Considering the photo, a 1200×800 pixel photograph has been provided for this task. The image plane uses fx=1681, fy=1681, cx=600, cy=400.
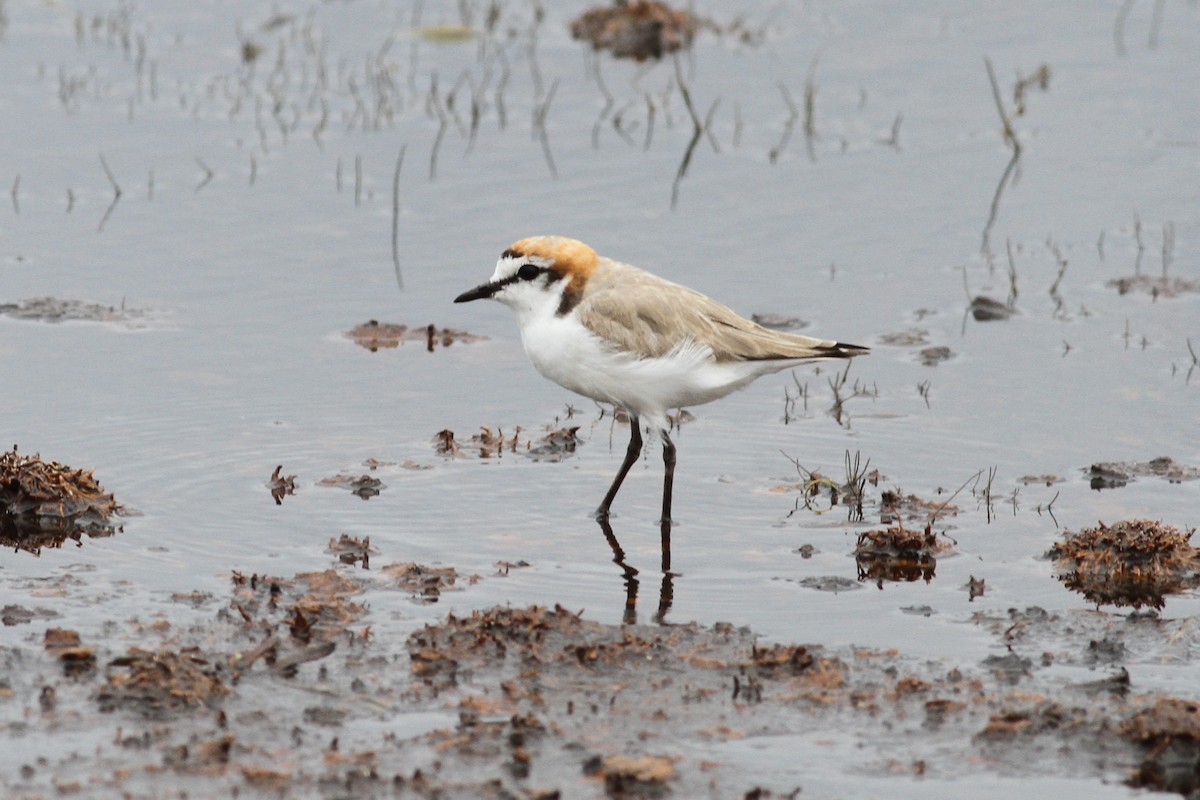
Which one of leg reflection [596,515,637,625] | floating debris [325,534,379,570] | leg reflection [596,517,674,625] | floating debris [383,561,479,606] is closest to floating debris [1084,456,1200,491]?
leg reflection [596,517,674,625]

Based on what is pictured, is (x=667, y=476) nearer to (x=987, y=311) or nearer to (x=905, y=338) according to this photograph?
(x=905, y=338)

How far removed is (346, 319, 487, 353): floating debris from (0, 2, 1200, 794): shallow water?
0.41 ft

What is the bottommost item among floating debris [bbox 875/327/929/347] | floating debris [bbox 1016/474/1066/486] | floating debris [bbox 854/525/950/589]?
floating debris [bbox 854/525/950/589]

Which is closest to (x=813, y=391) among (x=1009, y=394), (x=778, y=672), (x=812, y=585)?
(x=1009, y=394)

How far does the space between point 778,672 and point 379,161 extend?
1027 cm

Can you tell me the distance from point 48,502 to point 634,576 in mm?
3178

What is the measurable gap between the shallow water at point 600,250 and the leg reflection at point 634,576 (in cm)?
6

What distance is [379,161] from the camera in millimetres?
16344

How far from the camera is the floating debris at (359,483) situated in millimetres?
9664

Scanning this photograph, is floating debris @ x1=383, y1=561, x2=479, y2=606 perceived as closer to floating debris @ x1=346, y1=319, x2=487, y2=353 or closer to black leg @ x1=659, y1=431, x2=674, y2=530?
black leg @ x1=659, y1=431, x2=674, y2=530

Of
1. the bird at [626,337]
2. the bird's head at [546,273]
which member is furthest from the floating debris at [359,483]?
the bird's head at [546,273]

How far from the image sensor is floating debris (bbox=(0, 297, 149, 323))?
12641 millimetres

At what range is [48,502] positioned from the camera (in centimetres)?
902

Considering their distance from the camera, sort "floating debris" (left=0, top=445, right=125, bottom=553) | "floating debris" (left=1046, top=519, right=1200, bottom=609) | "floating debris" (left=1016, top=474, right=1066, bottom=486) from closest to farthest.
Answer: "floating debris" (left=1046, top=519, right=1200, bottom=609), "floating debris" (left=0, top=445, right=125, bottom=553), "floating debris" (left=1016, top=474, right=1066, bottom=486)
